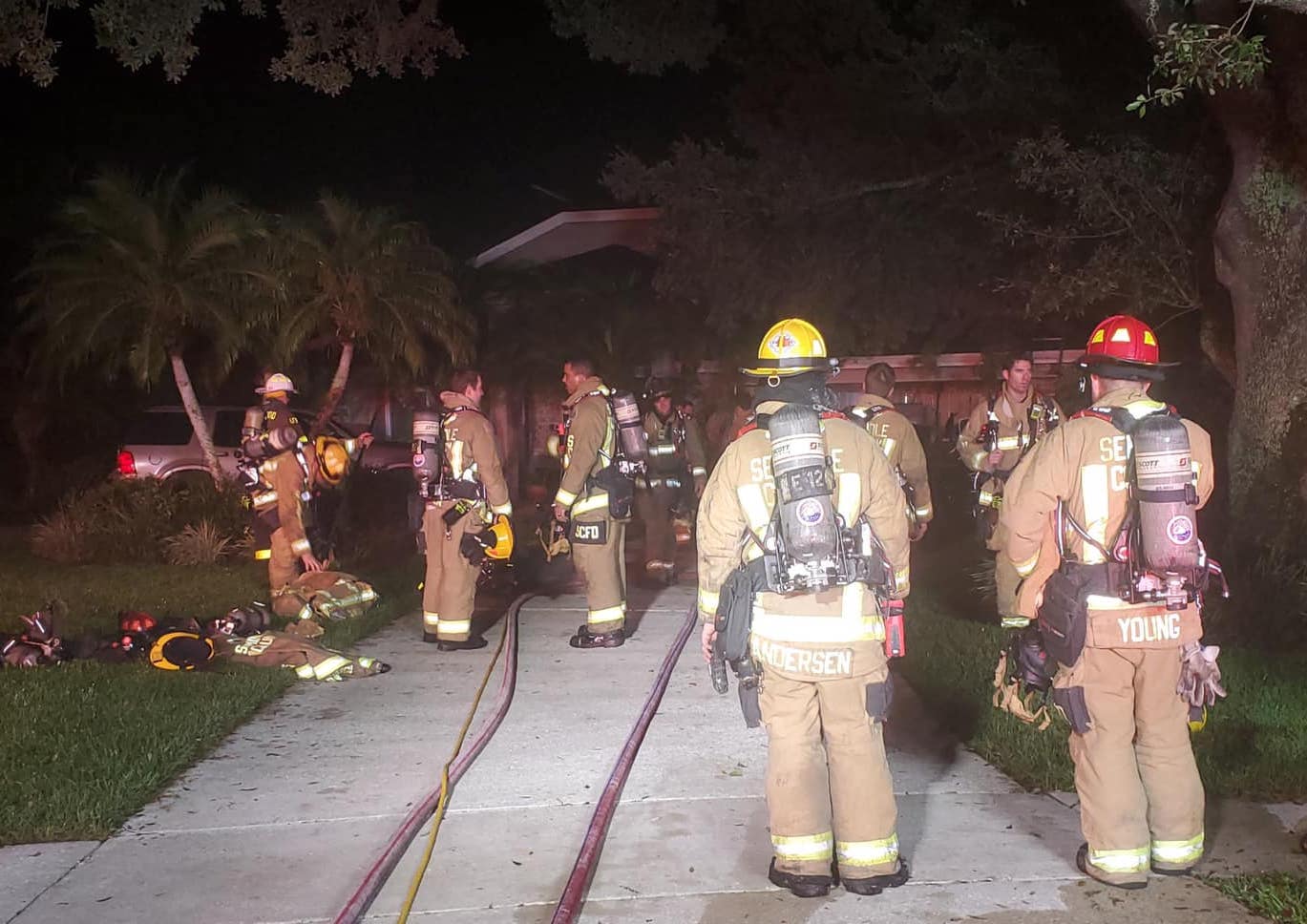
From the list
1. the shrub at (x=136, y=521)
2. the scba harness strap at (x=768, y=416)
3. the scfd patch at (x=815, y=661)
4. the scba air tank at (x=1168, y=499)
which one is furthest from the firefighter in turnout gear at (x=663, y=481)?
the scba air tank at (x=1168, y=499)

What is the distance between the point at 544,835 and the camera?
5.42 meters

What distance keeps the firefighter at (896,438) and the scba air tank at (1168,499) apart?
154 inches

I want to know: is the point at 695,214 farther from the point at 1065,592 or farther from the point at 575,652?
the point at 1065,592

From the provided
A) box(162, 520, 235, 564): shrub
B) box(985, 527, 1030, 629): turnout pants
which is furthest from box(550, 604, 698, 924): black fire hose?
box(162, 520, 235, 564): shrub

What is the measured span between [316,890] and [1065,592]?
2953 millimetres

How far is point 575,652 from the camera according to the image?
9188 millimetres

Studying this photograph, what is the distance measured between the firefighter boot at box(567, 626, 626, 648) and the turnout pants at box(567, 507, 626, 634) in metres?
0.03

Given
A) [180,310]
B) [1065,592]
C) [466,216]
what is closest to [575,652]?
[1065,592]

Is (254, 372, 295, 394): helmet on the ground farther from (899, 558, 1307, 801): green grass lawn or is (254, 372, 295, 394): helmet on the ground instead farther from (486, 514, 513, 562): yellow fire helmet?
(899, 558, 1307, 801): green grass lawn

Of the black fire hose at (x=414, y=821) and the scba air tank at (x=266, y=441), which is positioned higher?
the scba air tank at (x=266, y=441)

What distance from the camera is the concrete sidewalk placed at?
4.66 metres

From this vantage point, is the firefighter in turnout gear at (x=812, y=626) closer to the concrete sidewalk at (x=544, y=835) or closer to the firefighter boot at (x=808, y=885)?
the firefighter boot at (x=808, y=885)

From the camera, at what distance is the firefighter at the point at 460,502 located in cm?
904

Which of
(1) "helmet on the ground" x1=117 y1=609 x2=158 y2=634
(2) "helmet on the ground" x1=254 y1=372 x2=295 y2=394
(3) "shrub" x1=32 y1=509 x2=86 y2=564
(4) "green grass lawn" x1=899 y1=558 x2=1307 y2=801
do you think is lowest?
(4) "green grass lawn" x1=899 y1=558 x2=1307 y2=801
